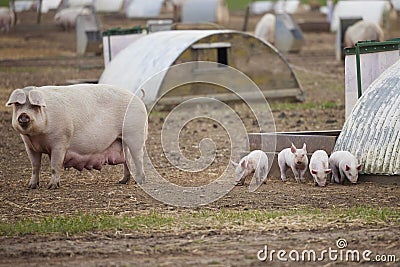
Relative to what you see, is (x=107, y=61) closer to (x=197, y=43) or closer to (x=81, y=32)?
(x=197, y=43)

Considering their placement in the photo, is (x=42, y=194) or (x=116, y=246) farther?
(x=42, y=194)

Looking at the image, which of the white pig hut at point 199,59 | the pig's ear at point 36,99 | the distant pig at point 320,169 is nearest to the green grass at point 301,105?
the white pig hut at point 199,59

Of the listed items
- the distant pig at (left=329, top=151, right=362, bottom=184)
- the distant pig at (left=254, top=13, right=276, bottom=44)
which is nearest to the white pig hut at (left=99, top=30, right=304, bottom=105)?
the distant pig at (left=329, top=151, right=362, bottom=184)

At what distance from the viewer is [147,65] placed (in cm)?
1612

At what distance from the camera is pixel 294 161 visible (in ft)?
30.0

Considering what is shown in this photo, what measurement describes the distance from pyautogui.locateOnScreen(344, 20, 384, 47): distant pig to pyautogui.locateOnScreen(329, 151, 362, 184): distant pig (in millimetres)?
16409

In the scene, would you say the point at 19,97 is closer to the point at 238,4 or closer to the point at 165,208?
the point at 165,208

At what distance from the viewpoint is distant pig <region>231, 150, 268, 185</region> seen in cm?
919

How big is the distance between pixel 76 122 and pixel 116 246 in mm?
2798

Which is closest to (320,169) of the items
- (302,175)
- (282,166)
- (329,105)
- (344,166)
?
(344,166)

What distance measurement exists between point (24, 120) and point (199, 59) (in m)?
7.99

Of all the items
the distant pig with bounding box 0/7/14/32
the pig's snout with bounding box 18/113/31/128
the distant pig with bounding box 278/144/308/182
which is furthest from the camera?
the distant pig with bounding box 0/7/14/32

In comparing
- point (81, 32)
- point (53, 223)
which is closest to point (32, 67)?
point (81, 32)

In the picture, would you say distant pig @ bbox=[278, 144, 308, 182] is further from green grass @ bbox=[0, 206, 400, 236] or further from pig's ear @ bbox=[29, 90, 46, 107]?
pig's ear @ bbox=[29, 90, 46, 107]
